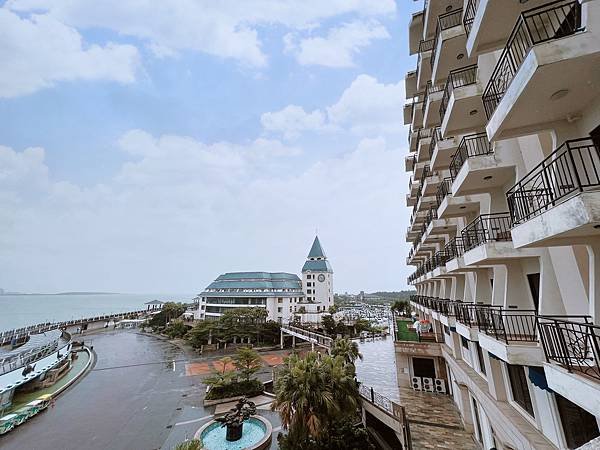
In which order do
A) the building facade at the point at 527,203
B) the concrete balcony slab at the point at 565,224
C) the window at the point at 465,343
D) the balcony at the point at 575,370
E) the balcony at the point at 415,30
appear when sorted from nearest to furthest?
the concrete balcony slab at the point at 565,224 < the balcony at the point at 575,370 < the building facade at the point at 527,203 < the window at the point at 465,343 < the balcony at the point at 415,30

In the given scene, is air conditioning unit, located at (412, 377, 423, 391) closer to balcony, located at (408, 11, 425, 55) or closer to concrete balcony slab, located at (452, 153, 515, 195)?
concrete balcony slab, located at (452, 153, 515, 195)

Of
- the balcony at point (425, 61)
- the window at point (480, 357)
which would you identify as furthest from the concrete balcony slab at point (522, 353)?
the balcony at point (425, 61)

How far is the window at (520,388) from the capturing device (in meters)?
9.61

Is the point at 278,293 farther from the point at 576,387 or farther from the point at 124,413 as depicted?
the point at 576,387

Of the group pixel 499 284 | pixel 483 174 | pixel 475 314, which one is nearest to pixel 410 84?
pixel 483 174

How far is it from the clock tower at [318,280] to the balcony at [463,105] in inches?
2560

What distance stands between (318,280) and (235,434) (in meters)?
59.3

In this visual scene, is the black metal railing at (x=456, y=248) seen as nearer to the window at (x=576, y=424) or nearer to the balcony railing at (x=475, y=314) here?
the balcony railing at (x=475, y=314)

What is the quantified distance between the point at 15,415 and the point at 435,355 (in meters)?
30.8

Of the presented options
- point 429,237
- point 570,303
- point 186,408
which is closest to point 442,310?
point 429,237

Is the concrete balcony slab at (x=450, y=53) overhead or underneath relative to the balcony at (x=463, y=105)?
overhead

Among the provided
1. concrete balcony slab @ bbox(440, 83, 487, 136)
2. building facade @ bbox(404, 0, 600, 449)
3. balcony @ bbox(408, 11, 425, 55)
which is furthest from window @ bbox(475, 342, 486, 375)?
balcony @ bbox(408, 11, 425, 55)

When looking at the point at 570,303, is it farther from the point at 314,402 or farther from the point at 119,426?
the point at 119,426

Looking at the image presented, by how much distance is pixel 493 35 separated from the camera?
8102 mm
